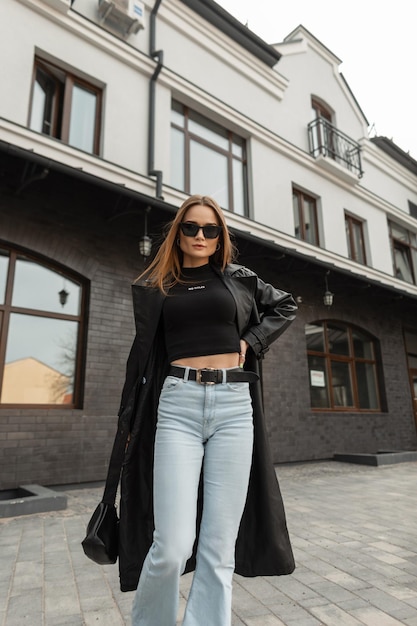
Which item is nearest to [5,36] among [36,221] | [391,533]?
[36,221]

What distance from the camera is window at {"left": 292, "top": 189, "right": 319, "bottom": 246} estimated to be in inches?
414

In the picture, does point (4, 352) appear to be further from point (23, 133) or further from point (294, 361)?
point (294, 361)

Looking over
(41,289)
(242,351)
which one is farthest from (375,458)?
(242,351)

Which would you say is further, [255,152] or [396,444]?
[396,444]

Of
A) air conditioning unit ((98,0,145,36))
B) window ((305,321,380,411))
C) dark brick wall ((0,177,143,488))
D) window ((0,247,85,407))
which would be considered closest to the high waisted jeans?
dark brick wall ((0,177,143,488))

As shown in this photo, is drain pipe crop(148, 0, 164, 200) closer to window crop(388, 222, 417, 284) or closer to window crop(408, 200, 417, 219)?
window crop(388, 222, 417, 284)

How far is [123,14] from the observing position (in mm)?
7617

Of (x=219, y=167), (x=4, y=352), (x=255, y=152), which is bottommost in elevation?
(x=4, y=352)

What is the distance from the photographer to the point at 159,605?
5.20 ft

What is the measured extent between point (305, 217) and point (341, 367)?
12.7 feet

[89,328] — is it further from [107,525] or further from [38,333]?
[107,525]

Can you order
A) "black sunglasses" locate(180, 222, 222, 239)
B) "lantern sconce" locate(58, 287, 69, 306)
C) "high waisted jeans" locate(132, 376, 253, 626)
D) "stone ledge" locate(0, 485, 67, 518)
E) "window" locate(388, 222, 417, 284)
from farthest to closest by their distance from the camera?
"window" locate(388, 222, 417, 284) → "lantern sconce" locate(58, 287, 69, 306) → "stone ledge" locate(0, 485, 67, 518) → "black sunglasses" locate(180, 222, 222, 239) → "high waisted jeans" locate(132, 376, 253, 626)

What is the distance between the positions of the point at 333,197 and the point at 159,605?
11.3 meters

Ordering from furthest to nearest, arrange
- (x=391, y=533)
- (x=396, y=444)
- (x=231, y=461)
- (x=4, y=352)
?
(x=396, y=444), (x=4, y=352), (x=391, y=533), (x=231, y=461)
